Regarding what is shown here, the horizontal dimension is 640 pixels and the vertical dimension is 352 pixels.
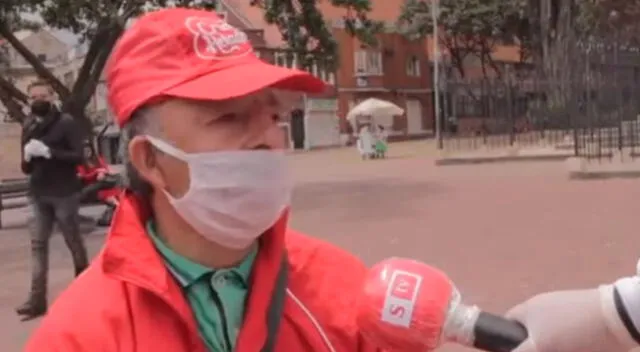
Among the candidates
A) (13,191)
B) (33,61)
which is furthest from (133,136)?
(13,191)

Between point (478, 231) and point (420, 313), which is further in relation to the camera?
point (478, 231)

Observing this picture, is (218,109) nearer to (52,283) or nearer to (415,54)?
(52,283)

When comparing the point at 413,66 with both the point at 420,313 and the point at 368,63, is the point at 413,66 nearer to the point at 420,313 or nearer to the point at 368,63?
the point at 368,63

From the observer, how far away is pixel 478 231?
36.8ft

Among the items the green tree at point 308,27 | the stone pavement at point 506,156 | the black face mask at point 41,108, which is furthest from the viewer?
the stone pavement at point 506,156

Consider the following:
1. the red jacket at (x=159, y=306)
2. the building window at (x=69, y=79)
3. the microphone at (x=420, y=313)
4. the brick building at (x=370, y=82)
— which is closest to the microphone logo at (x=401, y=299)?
the microphone at (x=420, y=313)

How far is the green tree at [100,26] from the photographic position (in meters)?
15.9

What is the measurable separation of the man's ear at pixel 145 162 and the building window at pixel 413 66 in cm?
5858

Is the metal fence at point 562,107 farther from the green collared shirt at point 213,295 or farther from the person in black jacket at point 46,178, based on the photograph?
the green collared shirt at point 213,295

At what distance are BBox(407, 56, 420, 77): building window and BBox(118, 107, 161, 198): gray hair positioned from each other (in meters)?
58.5

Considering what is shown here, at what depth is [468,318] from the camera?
1.74 metres

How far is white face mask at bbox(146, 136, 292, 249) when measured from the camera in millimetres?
1996

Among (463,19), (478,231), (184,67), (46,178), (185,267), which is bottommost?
(478,231)

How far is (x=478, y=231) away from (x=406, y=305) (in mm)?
9598
